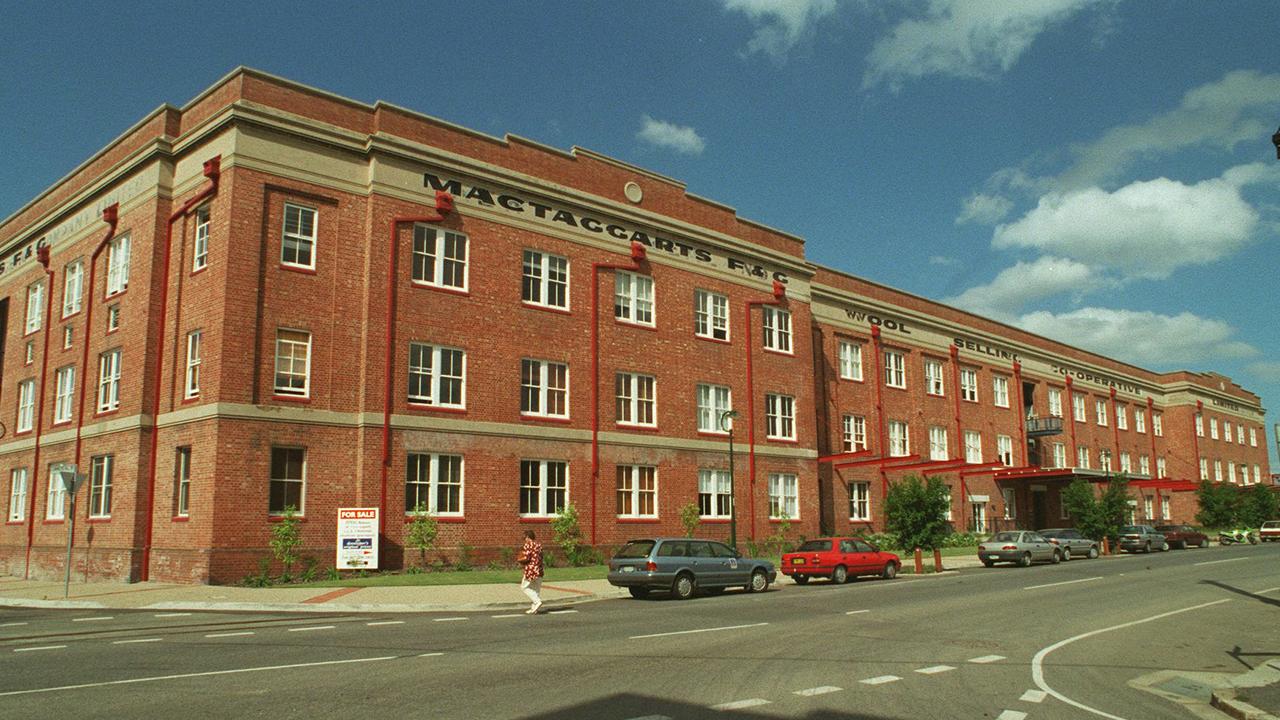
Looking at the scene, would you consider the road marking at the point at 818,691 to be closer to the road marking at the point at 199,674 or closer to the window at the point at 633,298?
the road marking at the point at 199,674

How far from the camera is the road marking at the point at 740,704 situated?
9.15 m

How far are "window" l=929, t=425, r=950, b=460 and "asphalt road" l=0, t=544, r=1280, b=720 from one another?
2855 cm

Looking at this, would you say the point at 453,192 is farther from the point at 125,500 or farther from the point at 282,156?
the point at 125,500

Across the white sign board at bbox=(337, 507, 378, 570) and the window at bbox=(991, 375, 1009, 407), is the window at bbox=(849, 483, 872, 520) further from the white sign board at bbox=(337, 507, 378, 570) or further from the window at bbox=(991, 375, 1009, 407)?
the white sign board at bbox=(337, 507, 378, 570)

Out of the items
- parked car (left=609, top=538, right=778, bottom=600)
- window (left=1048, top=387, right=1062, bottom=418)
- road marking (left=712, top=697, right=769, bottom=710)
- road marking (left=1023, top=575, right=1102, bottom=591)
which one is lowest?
road marking (left=1023, top=575, right=1102, bottom=591)

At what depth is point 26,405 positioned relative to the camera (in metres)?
34.1

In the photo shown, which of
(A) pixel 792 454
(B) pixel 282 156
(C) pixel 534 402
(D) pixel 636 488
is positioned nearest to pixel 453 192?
(B) pixel 282 156

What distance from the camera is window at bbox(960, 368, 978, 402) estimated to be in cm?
5347

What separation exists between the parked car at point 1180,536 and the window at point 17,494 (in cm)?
5146

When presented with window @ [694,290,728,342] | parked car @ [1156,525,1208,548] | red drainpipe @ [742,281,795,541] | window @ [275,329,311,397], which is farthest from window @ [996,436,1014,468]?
window @ [275,329,311,397]

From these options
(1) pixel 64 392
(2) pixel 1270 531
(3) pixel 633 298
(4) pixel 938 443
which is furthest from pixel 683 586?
(2) pixel 1270 531

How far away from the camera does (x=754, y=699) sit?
959 cm

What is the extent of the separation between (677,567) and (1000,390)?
4018cm

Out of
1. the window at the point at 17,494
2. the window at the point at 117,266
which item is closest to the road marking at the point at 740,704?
the window at the point at 117,266
